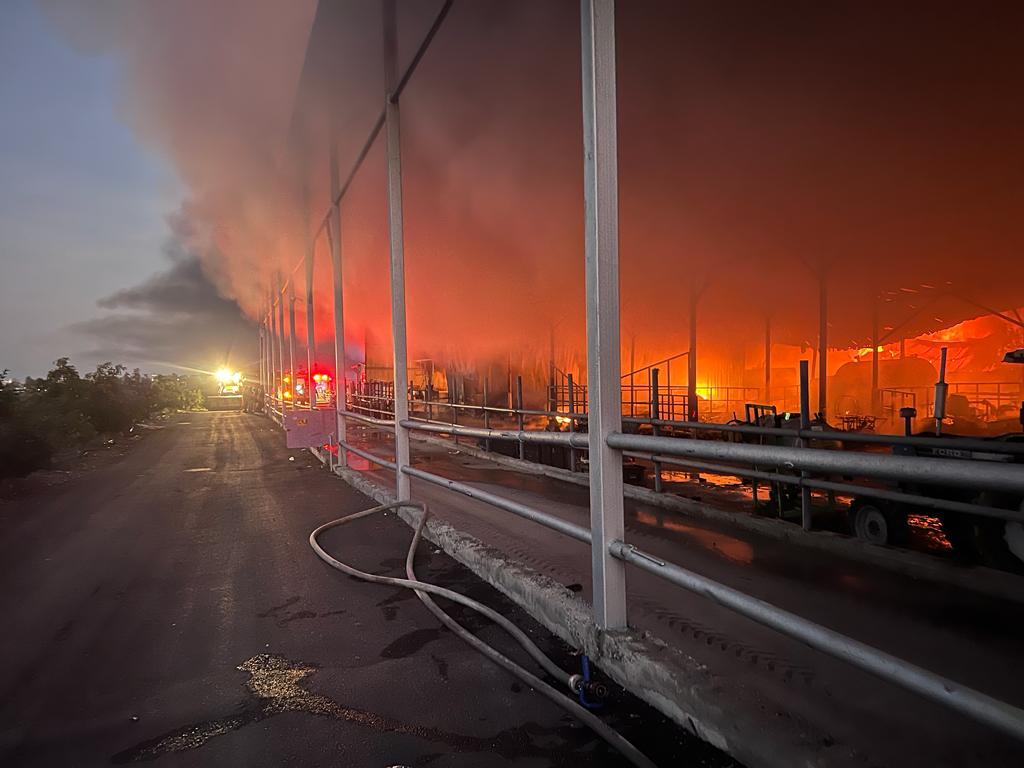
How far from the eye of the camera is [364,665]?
7.54 feet

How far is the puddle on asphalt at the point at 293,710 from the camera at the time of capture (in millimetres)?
1758

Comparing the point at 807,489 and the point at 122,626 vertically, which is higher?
the point at 807,489

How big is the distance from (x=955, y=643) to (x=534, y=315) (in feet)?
81.4

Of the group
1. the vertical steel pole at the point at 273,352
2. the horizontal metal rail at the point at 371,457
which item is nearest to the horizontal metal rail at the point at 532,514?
the horizontal metal rail at the point at 371,457

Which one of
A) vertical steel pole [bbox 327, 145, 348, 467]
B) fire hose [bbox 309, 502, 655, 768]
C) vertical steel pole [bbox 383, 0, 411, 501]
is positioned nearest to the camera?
fire hose [bbox 309, 502, 655, 768]

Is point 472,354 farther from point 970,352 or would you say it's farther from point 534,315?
point 970,352

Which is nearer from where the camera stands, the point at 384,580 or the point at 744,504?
the point at 384,580

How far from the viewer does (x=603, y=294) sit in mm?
2143

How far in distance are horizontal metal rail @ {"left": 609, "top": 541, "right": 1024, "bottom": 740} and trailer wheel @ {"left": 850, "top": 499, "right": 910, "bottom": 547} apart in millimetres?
3875

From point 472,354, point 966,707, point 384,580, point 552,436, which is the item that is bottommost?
point 384,580

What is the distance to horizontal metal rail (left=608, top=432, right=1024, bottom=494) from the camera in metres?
1.01

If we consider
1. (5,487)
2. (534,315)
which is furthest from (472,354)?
(5,487)

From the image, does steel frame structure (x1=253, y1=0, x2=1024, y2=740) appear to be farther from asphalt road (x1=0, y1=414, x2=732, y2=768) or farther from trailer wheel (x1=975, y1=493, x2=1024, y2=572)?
trailer wheel (x1=975, y1=493, x2=1024, y2=572)

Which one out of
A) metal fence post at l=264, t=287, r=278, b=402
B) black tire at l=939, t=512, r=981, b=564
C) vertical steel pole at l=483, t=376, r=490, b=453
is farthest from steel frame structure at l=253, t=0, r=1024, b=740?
metal fence post at l=264, t=287, r=278, b=402
